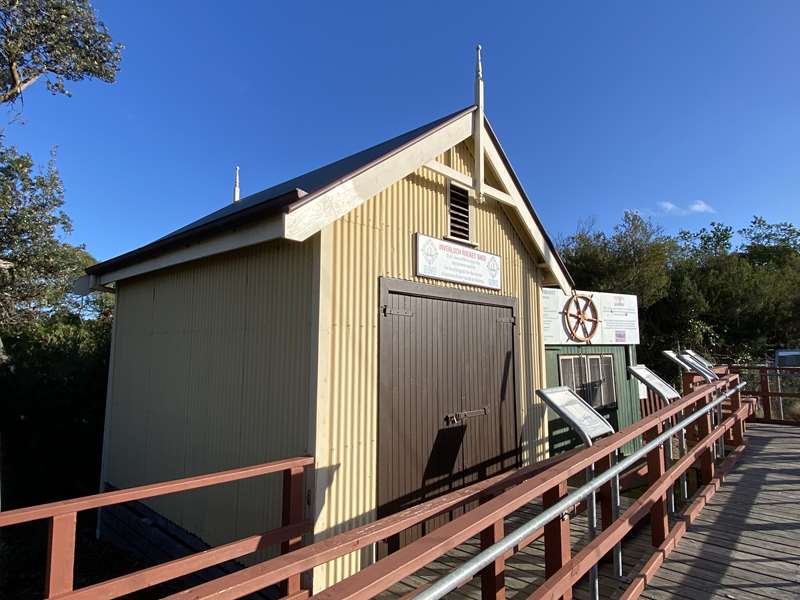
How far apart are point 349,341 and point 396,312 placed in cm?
61

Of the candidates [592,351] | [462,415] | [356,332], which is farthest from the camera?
[592,351]

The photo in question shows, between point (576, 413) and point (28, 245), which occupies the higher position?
point (28, 245)

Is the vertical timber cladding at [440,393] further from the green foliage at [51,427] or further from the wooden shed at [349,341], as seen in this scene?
the green foliage at [51,427]

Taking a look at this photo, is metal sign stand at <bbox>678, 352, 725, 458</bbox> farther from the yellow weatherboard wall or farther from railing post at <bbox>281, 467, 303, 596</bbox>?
railing post at <bbox>281, 467, 303, 596</bbox>

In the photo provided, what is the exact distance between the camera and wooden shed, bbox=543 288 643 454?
25.3ft

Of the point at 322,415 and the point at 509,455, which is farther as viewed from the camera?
the point at 509,455

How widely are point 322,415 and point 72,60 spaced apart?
489 inches

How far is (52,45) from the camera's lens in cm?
1074

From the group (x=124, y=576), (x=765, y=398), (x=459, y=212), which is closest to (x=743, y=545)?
(x=459, y=212)

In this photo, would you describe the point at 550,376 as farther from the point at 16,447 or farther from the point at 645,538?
the point at 16,447

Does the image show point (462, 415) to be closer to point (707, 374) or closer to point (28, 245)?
point (707, 374)

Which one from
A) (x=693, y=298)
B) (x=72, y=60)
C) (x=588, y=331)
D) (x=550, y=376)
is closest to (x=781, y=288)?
(x=693, y=298)

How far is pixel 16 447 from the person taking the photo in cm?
872

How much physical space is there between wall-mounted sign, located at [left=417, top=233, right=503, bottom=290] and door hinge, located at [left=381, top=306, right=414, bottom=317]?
0.43 meters
